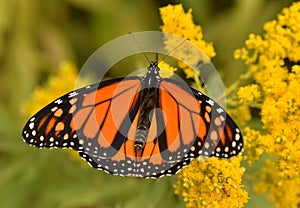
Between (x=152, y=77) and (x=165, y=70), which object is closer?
(x=152, y=77)

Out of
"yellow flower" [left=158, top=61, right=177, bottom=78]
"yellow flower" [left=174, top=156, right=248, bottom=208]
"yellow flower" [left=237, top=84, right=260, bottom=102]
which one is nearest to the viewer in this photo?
"yellow flower" [left=174, top=156, right=248, bottom=208]

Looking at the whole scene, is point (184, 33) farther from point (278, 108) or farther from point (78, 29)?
point (78, 29)

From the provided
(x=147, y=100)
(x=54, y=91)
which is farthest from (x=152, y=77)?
(x=54, y=91)

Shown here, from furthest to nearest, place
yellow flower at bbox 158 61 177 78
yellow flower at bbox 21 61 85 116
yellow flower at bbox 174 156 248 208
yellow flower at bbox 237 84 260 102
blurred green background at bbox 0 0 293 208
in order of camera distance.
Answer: blurred green background at bbox 0 0 293 208
yellow flower at bbox 21 61 85 116
yellow flower at bbox 158 61 177 78
yellow flower at bbox 237 84 260 102
yellow flower at bbox 174 156 248 208

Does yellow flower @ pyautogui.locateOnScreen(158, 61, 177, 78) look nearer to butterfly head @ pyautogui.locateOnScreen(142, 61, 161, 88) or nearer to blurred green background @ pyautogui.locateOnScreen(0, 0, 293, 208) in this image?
butterfly head @ pyautogui.locateOnScreen(142, 61, 161, 88)

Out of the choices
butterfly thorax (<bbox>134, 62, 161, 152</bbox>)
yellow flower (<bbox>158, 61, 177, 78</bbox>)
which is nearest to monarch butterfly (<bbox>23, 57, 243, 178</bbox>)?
butterfly thorax (<bbox>134, 62, 161, 152</bbox>)

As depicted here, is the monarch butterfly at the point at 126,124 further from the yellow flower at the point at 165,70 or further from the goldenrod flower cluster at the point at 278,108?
the goldenrod flower cluster at the point at 278,108
